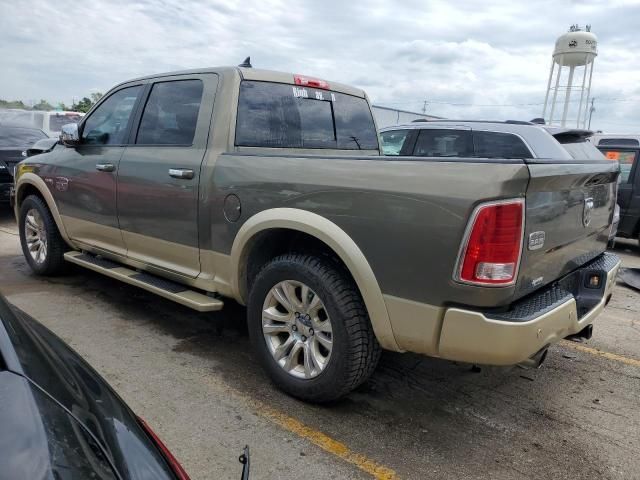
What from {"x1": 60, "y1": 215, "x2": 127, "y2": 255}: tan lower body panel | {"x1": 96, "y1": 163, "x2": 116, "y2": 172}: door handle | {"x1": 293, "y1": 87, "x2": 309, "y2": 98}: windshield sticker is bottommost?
{"x1": 60, "y1": 215, "x2": 127, "y2": 255}: tan lower body panel

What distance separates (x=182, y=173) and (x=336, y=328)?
5.16 ft

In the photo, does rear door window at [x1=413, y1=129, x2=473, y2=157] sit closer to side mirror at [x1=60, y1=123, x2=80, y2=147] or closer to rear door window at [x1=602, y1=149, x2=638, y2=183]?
rear door window at [x1=602, y1=149, x2=638, y2=183]

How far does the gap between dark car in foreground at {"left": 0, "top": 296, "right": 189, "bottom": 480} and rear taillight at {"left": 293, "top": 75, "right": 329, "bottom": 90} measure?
9.27ft

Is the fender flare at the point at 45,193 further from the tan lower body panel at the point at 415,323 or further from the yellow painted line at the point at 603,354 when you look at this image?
the yellow painted line at the point at 603,354

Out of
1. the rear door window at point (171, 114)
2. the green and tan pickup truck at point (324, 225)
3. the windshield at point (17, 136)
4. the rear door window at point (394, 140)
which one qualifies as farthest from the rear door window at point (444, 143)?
the windshield at point (17, 136)

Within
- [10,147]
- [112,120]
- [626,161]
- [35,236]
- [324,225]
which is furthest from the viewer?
[10,147]

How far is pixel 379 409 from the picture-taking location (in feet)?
10.1

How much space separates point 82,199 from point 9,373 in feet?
11.7

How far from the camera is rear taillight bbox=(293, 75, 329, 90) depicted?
4020mm

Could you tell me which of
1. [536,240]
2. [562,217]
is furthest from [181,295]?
[562,217]

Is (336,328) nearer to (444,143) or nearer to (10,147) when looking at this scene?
(444,143)

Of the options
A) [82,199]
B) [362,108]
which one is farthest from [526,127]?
[82,199]

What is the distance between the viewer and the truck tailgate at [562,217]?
240cm

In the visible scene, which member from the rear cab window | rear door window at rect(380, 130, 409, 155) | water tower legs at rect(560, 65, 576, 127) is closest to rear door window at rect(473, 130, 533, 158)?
rear door window at rect(380, 130, 409, 155)
